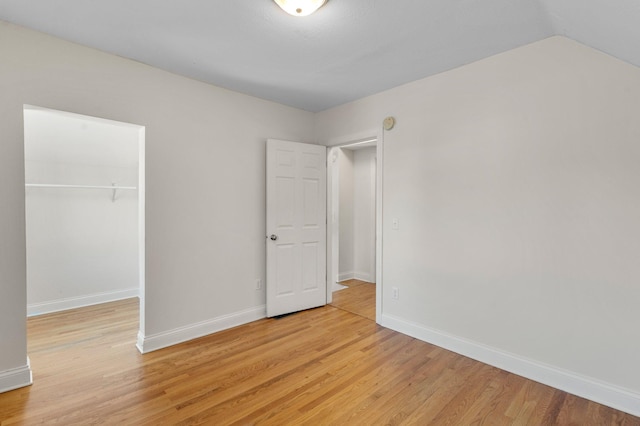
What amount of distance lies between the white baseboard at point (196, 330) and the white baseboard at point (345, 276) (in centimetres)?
204

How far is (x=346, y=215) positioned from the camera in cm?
536

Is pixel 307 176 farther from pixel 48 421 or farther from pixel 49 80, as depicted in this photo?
pixel 48 421

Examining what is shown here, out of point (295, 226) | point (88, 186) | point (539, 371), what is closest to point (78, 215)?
point (88, 186)

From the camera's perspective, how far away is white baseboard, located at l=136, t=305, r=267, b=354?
103 inches

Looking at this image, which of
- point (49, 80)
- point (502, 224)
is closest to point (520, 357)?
point (502, 224)

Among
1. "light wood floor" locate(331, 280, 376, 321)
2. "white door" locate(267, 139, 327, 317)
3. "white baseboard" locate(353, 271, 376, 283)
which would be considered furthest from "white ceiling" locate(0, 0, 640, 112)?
"white baseboard" locate(353, 271, 376, 283)

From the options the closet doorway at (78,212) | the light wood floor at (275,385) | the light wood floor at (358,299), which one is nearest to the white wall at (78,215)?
the closet doorway at (78,212)

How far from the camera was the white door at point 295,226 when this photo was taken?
3.41 m

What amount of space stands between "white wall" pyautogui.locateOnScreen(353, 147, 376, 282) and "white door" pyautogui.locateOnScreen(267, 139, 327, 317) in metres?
1.53

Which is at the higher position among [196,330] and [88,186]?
[88,186]

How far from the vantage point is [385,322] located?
315 centimetres

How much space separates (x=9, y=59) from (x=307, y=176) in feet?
8.65

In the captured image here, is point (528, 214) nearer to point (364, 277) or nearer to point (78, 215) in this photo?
point (364, 277)

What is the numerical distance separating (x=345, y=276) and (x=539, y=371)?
331 centimetres
